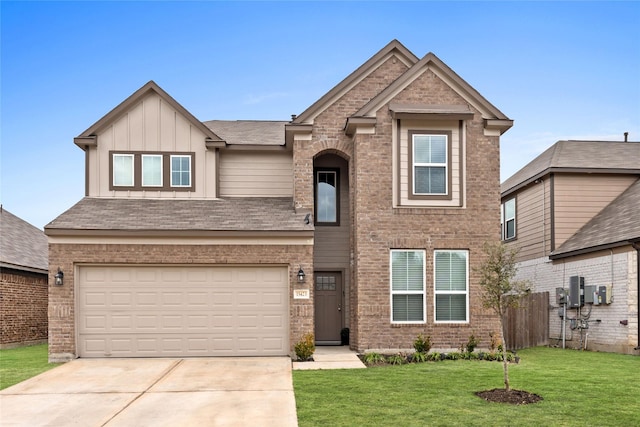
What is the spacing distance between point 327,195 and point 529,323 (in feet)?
23.1

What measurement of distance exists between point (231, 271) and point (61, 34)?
8.58 meters

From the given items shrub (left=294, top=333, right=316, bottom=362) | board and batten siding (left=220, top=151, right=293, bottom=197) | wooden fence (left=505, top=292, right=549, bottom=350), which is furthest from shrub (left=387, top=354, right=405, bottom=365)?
board and batten siding (left=220, top=151, right=293, bottom=197)

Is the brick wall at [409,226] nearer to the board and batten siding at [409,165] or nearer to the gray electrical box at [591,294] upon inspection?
the board and batten siding at [409,165]

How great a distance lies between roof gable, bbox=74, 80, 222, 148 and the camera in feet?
55.3

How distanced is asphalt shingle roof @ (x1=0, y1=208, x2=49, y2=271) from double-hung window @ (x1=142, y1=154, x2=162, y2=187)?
19.1ft

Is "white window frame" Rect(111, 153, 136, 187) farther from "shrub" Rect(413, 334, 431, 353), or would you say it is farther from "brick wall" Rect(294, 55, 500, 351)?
"shrub" Rect(413, 334, 431, 353)

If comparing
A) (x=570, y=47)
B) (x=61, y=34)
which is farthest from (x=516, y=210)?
(x=61, y=34)

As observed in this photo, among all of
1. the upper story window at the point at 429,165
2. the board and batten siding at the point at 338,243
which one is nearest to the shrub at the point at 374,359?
the board and batten siding at the point at 338,243

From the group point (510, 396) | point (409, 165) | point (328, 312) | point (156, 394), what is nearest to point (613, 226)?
point (409, 165)

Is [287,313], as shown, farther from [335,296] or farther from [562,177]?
[562,177]

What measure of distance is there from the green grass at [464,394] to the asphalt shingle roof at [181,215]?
169 inches

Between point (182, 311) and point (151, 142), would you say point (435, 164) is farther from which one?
point (151, 142)

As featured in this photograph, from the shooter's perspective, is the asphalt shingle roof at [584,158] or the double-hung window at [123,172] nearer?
the double-hung window at [123,172]

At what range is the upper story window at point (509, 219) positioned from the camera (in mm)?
23748
